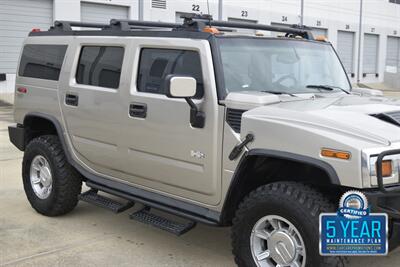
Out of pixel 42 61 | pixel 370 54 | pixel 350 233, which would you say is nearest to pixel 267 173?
pixel 350 233

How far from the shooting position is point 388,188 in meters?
3.13

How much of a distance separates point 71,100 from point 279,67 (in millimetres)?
2057

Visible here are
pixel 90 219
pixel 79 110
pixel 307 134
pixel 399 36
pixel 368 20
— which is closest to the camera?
pixel 307 134

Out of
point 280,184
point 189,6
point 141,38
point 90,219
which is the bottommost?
point 90,219

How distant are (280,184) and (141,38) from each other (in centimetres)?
182

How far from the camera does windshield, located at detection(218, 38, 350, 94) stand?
4090 mm

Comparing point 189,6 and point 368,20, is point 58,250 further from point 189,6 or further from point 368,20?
point 368,20

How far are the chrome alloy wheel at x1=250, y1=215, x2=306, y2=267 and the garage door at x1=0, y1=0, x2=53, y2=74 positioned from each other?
18.3m

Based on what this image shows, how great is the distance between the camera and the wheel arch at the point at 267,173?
11.3ft

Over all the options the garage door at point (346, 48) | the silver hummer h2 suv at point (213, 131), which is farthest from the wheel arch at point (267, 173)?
the garage door at point (346, 48)

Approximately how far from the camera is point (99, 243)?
15.8 ft

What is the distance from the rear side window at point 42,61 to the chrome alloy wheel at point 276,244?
278 cm

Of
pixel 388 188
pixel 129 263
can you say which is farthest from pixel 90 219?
pixel 388 188

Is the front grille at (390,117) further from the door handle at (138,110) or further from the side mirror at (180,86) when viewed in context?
the door handle at (138,110)
